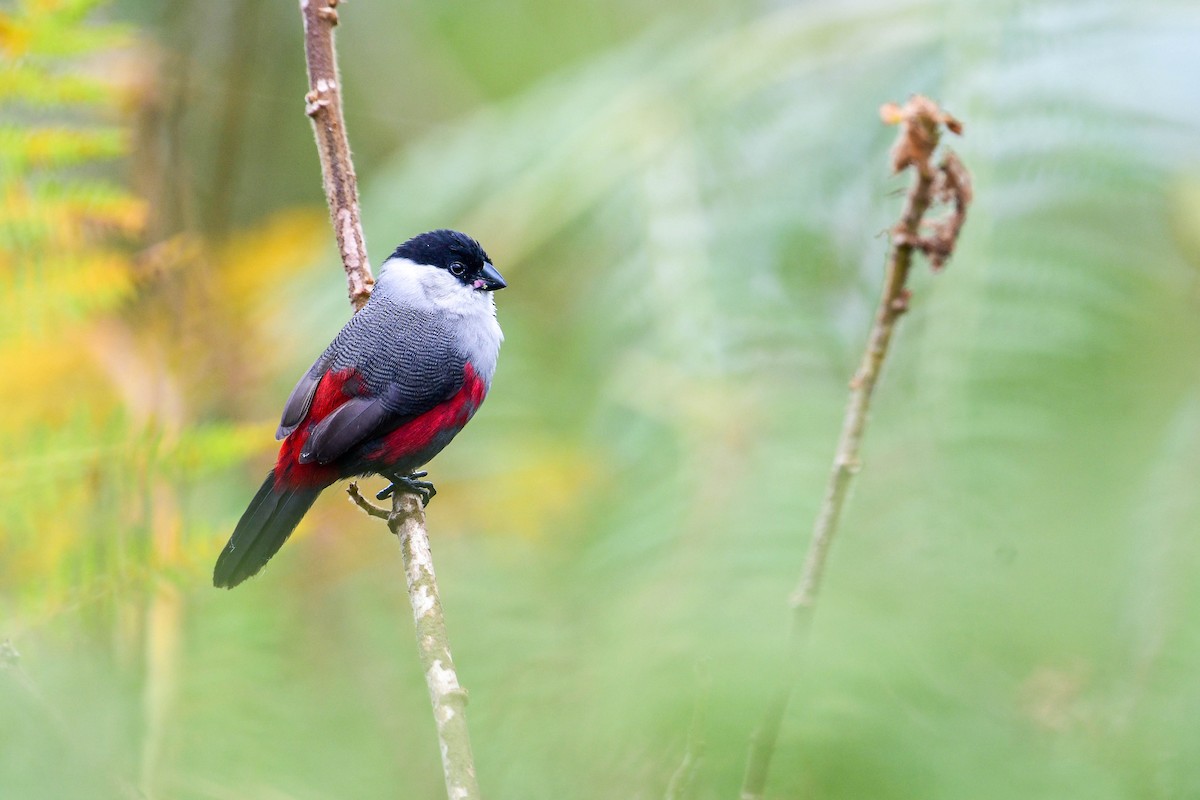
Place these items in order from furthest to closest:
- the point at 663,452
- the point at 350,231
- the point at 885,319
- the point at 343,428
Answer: the point at 343,428 → the point at 350,231 → the point at 663,452 → the point at 885,319

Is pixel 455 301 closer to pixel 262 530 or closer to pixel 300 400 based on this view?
pixel 300 400

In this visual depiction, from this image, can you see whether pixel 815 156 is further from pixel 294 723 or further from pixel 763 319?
pixel 294 723

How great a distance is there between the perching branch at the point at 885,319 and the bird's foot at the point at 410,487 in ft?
3.34

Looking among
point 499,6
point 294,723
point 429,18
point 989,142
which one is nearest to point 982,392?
point 989,142

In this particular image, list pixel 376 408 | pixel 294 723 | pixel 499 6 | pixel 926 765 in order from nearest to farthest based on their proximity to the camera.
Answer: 1. pixel 926 765
2. pixel 294 723
3. pixel 376 408
4. pixel 499 6

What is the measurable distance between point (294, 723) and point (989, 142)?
4.17ft

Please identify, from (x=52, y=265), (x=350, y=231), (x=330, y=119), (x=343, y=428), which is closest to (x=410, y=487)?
(x=343, y=428)

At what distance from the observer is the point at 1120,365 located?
1385 mm

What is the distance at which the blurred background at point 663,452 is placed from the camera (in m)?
1.12

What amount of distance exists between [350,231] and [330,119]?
7.1 inches

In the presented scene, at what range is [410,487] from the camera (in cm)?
201

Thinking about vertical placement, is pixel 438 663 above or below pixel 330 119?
below

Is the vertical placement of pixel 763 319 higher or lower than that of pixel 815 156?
lower

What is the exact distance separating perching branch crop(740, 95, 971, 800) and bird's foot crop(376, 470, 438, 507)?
40.1 inches
